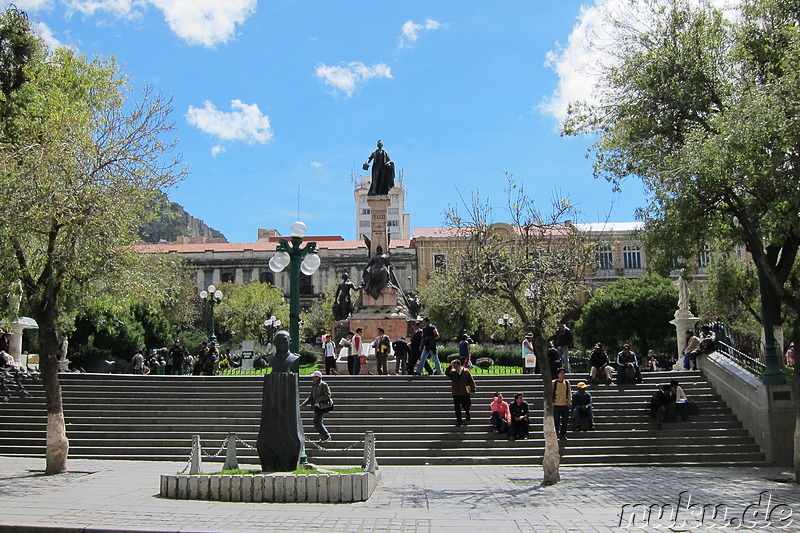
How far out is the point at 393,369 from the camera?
2230 cm

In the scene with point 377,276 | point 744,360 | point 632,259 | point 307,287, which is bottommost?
point 744,360

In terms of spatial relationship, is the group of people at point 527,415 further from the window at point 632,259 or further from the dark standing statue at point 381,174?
the window at point 632,259

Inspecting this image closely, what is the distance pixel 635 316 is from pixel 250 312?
27766mm

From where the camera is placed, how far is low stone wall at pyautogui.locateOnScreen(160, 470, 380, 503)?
796 centimetres

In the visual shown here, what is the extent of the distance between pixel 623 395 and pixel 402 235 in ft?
255

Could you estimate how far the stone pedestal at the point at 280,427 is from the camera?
881cm

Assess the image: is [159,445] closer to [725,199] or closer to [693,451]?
[693,451]

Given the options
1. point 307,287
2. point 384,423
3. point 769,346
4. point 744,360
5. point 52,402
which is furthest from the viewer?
point 307,287

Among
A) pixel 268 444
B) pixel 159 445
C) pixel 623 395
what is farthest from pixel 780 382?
pixel 159 445

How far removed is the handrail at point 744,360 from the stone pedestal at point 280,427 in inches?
435

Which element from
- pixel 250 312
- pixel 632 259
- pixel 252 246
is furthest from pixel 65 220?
pixel 252 246

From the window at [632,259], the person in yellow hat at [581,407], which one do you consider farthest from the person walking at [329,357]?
the window at [632,259]

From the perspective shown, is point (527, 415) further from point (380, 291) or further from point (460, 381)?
point (380, 291)

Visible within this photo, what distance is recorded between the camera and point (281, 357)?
928cm
